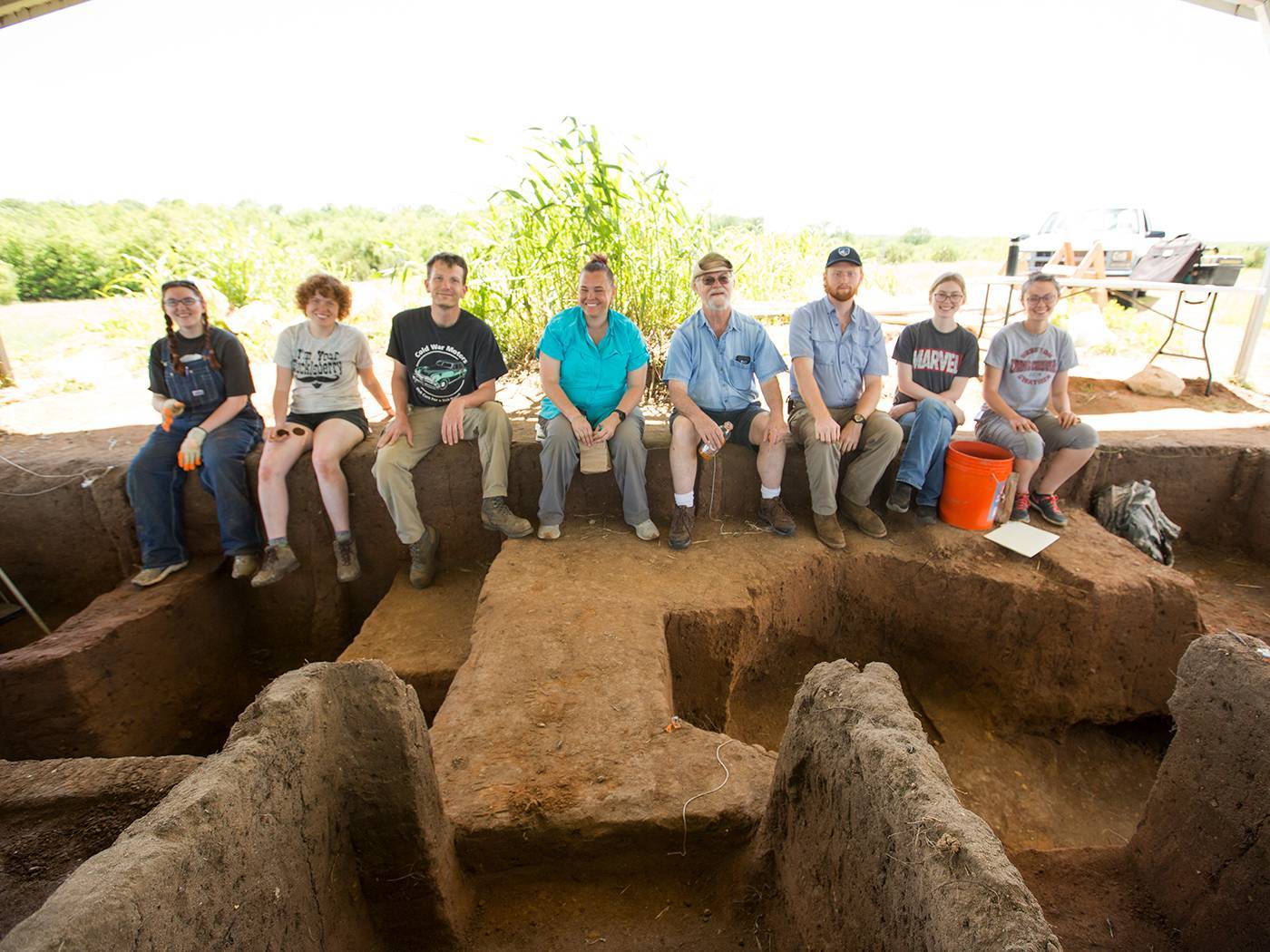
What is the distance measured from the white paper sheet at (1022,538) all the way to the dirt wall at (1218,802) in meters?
1.54

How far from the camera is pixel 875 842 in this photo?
124 cm

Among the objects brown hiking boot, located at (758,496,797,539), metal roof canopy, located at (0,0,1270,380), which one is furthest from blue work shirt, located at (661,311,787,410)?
metal roof canopy, located at (0,0,1270,380)

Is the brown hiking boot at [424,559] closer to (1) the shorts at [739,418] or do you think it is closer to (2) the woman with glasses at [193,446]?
(2) the woman with glasses at [193,446]

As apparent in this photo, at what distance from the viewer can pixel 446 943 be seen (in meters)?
1.69

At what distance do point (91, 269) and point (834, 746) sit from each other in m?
16.7

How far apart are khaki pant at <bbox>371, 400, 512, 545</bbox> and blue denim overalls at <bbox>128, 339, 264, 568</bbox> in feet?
2.36

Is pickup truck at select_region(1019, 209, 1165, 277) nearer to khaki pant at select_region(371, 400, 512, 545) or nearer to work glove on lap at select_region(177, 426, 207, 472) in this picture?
khaki pant at select_region(371, 400, 512, 545)

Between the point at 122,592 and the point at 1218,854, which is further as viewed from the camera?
the point at 122,592

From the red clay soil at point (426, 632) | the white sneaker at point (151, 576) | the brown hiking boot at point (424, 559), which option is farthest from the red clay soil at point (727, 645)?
the white sneaker at point (151, 576)

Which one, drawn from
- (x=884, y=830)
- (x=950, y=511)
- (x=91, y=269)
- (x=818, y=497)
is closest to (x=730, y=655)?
(x=818, y=497)

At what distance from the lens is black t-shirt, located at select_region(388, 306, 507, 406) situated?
11.7 ft

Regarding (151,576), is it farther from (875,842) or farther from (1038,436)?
(1038,436)

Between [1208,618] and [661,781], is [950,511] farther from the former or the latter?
[661,781]

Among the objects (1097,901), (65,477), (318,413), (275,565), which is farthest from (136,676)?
(1097,901)
